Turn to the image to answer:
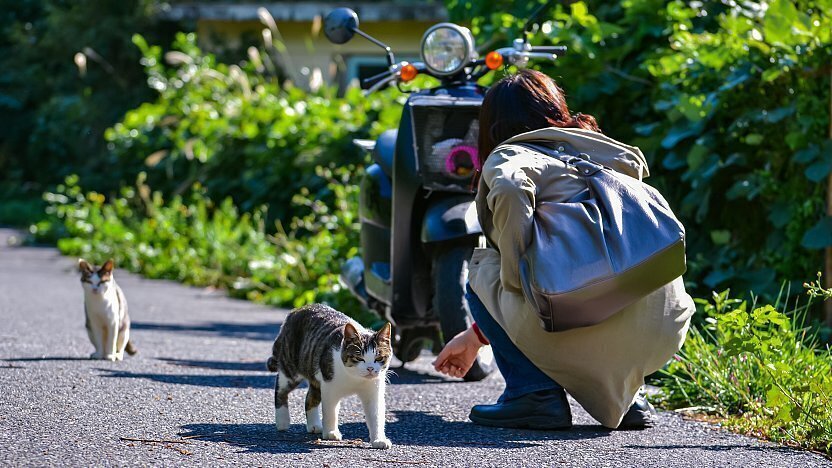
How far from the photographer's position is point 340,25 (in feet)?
17.9

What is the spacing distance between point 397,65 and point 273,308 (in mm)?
3949

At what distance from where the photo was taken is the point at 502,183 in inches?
140

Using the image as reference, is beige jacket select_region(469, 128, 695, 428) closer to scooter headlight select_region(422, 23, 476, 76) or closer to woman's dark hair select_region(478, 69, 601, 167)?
woman's dark hair select_region(478, 69, 601, 167)

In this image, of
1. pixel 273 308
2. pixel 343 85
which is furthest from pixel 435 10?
pixel 273 308

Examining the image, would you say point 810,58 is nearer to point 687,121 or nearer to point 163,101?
point 687,121

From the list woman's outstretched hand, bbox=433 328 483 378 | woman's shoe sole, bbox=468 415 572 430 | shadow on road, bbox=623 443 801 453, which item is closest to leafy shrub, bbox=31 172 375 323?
woman's outstretched hand, bbox=433 328 483 378

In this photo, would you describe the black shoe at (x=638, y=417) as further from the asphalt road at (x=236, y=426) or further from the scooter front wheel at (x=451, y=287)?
the scooter front wheel at (x=451, y=287)

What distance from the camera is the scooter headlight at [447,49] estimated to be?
507 cm

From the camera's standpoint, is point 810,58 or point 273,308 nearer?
point 810,58

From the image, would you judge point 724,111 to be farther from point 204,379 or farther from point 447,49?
point 204,379

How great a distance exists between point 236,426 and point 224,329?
3.53m

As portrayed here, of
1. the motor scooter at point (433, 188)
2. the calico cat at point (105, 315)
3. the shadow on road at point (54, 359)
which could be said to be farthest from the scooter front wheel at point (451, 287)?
the shadow on road at point (54, 359)

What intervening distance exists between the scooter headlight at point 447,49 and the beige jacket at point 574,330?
136 cm

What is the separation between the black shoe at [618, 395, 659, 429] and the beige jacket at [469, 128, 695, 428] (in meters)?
0.15
